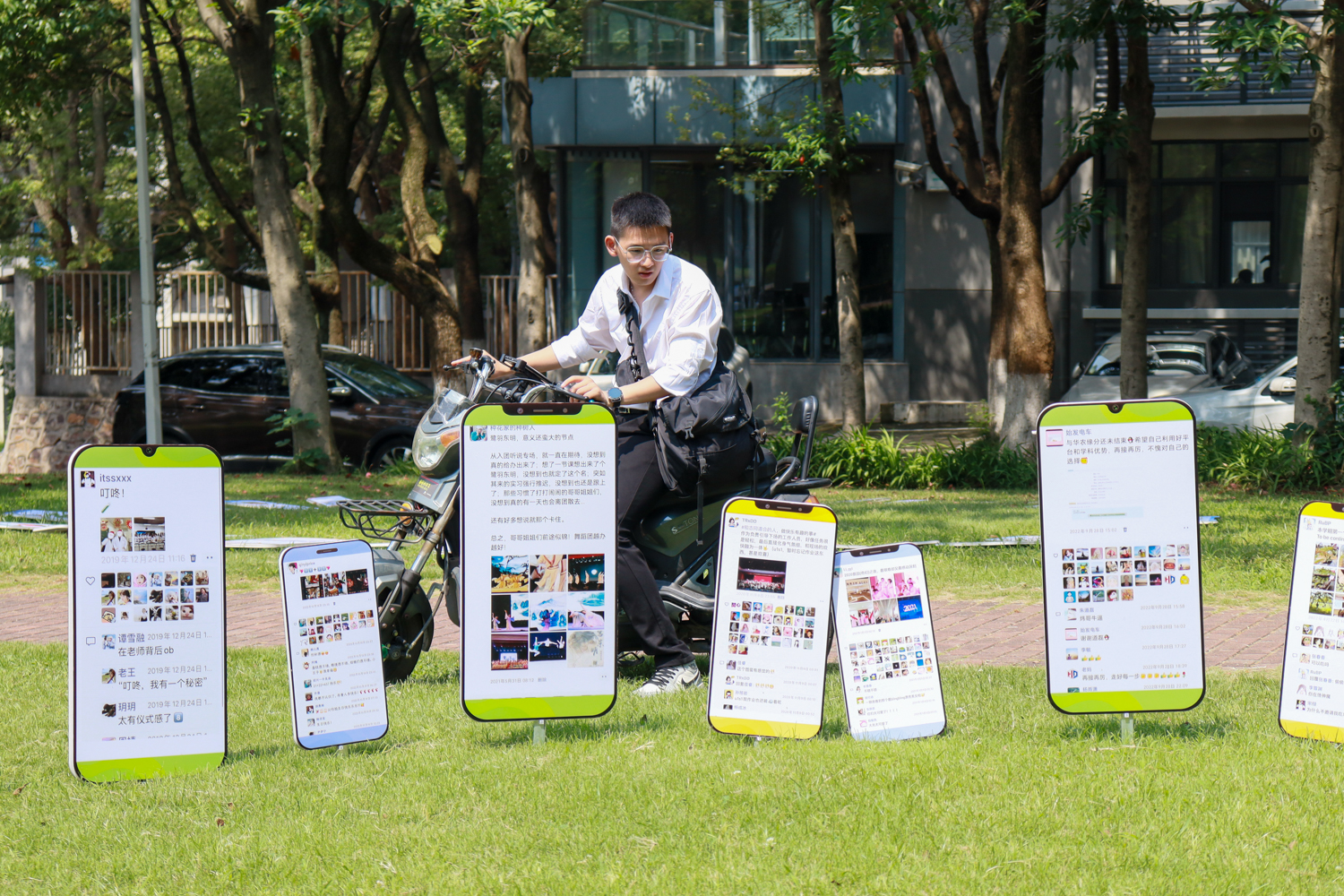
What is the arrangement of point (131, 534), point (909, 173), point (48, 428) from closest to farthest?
point (131, 534) < point (48, 428) < point (909, 173)

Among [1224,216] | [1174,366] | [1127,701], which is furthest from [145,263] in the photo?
[1127,701]

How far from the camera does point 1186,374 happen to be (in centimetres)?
1827

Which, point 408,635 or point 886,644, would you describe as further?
point 408,635

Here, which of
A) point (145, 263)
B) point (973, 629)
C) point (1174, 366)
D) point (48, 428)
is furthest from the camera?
point (48, 428)

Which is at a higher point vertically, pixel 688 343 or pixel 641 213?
pixel 641 213

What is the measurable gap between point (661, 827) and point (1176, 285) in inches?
916

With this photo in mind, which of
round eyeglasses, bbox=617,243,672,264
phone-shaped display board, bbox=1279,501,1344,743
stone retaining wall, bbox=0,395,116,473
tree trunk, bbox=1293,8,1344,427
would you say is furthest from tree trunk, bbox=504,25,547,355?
phone-shaped display board, bbox=1279,501,1344,743

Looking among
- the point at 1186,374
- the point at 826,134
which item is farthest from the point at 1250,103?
the point at 826,134

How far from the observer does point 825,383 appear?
2275 centimetres

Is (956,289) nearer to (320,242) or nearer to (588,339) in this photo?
(320,242)

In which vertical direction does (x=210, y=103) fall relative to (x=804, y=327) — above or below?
above

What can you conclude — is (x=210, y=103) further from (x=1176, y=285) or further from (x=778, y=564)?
(x=778, y=564)

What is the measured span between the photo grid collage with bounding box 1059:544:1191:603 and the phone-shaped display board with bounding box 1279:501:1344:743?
0.36m

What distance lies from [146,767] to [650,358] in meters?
2.29
